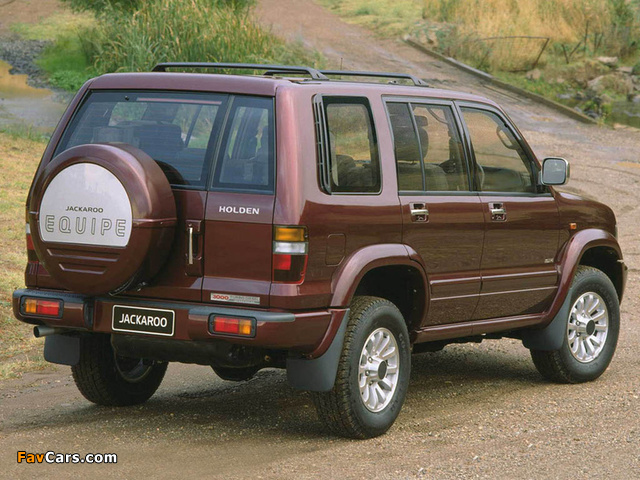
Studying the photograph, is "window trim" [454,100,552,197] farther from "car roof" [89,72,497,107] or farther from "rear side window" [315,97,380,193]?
"rear side window" [315,97,380,193]

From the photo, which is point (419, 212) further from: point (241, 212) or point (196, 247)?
point (196, 247)

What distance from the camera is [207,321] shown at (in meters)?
5.46

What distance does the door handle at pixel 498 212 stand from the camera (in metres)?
6.83

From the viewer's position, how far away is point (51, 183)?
18.3ft

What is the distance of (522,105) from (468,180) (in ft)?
66.8

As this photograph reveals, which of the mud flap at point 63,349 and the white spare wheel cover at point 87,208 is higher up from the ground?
the white spare wheel cover at point 87,208

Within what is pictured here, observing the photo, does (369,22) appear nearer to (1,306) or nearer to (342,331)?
(1,306)

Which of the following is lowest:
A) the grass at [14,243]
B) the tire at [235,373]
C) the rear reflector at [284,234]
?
the grass at [14,243]

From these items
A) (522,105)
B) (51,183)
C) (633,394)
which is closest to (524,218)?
(633,394)

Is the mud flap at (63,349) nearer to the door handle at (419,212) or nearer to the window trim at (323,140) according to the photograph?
the window trim at (323,140)

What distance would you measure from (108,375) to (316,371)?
1597 mm

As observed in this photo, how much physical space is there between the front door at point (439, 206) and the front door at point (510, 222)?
124 mm

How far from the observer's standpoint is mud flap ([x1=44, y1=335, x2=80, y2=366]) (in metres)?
6.25

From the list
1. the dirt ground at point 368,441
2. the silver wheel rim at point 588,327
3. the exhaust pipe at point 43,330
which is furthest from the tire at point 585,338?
the exhaust pipe at point 43,330
